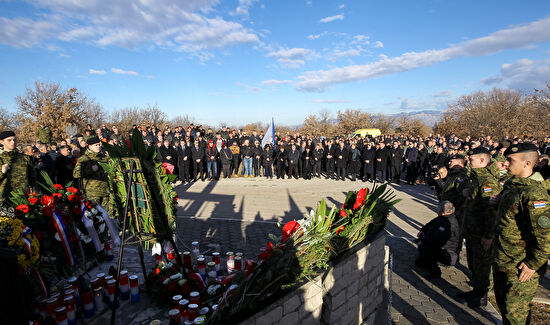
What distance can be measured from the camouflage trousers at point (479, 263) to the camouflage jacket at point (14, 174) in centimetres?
830

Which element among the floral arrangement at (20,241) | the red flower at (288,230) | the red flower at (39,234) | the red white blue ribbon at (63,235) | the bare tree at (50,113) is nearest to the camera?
the red flower at (288,230)

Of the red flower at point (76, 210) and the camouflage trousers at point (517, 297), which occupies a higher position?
the red flower at point (76, 210)

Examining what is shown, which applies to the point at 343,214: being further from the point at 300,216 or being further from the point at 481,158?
the point at 300,216

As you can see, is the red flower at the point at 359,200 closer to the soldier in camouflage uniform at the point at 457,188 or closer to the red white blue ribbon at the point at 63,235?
the soldier in camouflage uniform at the point at 457,188

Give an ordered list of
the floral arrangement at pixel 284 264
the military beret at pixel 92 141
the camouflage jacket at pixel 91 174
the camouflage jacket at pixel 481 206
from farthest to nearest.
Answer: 1. the military beret at pixel 92 141
2. the camouflage jacket at pixel 91 174
3. the camouflage jacket at pixel 481 206
4. the floral arrangement at pixel 284 264

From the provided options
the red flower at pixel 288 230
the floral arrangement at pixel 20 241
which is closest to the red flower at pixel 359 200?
the red flower at pixel 288 230

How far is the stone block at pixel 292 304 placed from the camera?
2.38m

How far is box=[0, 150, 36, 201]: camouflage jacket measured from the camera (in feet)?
17.9

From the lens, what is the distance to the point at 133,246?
5.98 metres

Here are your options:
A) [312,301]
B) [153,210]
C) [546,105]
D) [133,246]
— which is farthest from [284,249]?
[546,105]

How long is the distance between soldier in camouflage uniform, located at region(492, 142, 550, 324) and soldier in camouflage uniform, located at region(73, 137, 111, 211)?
278 inches

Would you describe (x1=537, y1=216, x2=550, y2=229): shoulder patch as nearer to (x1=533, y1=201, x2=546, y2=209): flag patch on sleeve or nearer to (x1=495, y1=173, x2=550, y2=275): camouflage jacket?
(x1=495, y1=173, x2=550, y2=275): camouflage jacket

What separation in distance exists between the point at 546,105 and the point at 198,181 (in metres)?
29.8

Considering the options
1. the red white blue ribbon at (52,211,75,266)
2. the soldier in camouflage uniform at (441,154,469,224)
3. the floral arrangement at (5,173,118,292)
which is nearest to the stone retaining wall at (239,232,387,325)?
the soldier in camouflage uniform at (441,154,469,224)
